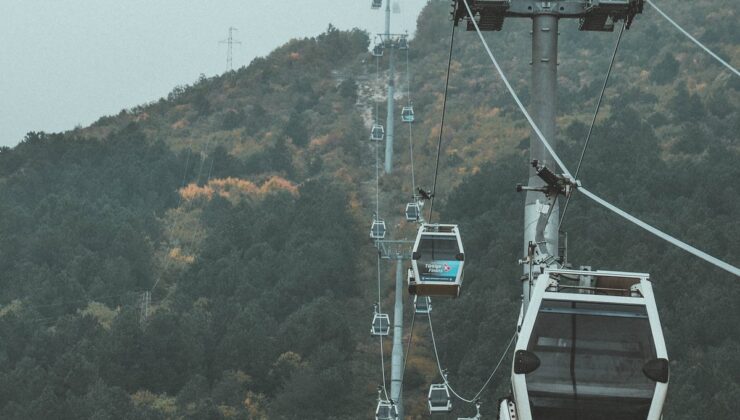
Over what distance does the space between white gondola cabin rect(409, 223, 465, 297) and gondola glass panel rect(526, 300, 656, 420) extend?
18478 millimetres

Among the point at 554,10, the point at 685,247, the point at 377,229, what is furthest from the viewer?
the point at 377,229

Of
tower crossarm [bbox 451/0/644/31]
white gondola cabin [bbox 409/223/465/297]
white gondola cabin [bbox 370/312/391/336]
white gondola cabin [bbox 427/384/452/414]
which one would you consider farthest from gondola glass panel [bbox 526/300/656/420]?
white gondola cabin [bbox 370/312/391/336]

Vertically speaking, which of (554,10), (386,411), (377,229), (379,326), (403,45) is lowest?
(386,411)

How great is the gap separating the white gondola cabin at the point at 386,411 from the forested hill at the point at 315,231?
8.55 meters

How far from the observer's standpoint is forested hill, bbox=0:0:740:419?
6041 cm

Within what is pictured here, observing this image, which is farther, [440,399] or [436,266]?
[440,399]

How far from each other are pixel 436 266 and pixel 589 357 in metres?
19.6

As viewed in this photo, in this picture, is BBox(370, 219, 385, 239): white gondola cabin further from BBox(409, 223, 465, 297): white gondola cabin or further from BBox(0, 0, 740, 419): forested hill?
BBox(409, 223, 465, 297): white gondola cabin

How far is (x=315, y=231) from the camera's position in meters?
81.1

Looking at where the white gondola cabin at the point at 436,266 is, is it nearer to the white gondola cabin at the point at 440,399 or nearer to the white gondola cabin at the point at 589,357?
the white gondola cabin at the point at 440,399

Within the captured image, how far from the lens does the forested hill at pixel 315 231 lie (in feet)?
198

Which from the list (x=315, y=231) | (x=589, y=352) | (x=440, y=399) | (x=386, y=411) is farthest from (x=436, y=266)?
(x=315, y=231)

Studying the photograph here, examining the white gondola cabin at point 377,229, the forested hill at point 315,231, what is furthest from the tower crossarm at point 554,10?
the white gondola cabin at point 377,229

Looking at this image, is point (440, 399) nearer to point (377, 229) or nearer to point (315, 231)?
point (377, 229)
